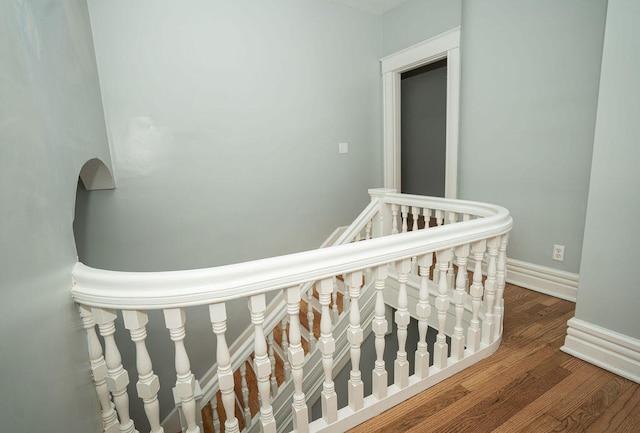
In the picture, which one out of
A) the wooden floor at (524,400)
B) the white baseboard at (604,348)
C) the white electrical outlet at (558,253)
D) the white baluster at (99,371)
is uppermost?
the white baluster at (99,371)

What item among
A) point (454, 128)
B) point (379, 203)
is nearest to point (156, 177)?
point (379, 203)

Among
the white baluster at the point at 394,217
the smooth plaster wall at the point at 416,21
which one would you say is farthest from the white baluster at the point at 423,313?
the smooth plaster wall at the point at 416,21

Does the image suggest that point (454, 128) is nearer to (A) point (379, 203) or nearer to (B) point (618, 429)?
(A) point (379, 203)

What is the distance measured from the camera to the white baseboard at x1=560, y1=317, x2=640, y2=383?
1453 mm

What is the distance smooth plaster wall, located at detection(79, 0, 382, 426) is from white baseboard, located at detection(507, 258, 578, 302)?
5.61ft

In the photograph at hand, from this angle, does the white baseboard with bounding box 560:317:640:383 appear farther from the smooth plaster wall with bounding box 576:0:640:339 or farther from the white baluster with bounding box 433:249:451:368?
the white baluster with bounding box 433:249:451:368

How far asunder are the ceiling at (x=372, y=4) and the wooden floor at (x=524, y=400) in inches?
134

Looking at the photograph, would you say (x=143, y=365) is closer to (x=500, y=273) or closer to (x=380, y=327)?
(x=380, y=327)

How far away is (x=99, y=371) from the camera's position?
3.18 feet

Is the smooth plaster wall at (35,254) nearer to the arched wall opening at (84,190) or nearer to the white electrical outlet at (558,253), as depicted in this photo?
the arched wall opening at (84,190)

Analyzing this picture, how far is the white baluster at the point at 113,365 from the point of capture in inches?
36.2

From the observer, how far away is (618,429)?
1.20 meters

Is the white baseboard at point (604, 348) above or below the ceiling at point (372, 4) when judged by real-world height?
below

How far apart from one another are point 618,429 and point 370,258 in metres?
1.20
